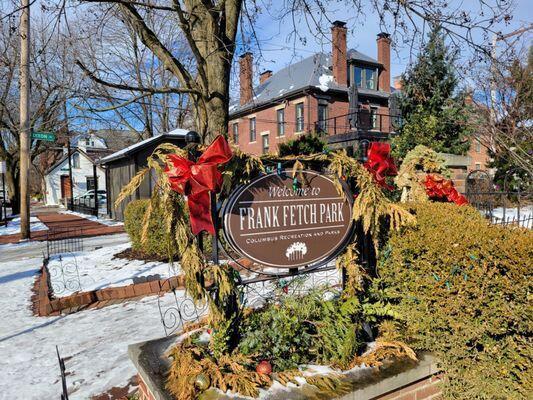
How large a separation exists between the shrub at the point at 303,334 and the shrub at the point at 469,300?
48 centimetres

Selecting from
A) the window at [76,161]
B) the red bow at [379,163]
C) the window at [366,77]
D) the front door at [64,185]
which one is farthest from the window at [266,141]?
the red bow at [379,163]

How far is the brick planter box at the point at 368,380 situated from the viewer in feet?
7.18

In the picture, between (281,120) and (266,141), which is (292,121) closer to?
(281,120)

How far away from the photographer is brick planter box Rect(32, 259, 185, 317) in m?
4.99

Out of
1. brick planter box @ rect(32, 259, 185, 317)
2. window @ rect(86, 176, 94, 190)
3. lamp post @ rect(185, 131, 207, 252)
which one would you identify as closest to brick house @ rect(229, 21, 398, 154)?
brick planter box @ rect(32, 259, 185, 317)

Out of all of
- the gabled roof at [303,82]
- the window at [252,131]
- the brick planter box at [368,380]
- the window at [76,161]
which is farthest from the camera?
the window at [76,161]

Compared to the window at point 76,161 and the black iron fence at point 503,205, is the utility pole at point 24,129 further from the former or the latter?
the window at point 76,161

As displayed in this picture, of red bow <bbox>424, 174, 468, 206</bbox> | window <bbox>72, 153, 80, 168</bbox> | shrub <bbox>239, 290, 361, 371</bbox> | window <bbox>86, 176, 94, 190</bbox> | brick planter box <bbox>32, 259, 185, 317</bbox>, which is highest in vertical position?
window <bbox>72, 153, 80, 168</bbox>

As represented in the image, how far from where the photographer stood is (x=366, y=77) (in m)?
26.8

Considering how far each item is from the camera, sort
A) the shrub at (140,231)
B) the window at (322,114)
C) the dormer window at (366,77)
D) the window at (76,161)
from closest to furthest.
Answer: the shrub at (140,231) < the window at (322,114) < the dormer window at (366,77) < the window at (76,161)

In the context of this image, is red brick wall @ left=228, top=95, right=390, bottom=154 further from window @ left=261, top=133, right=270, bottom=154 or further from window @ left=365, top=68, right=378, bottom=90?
window @ left=365, top=68, right=378, bottom=90

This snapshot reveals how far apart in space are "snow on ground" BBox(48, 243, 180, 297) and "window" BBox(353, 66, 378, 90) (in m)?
22.9

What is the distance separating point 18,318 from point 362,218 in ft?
15.2

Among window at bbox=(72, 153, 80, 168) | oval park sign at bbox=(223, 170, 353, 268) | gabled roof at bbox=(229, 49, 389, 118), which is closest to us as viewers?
oval park sign at bbox=(223, 170, 353, 268)
